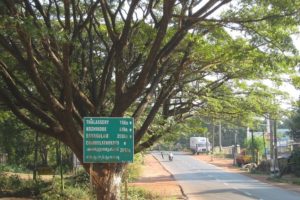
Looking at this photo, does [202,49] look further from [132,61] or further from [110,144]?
[110,144]

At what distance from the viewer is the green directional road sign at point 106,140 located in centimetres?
Answer: 1125

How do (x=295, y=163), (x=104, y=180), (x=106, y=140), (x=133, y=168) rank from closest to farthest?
(x=106, y=140), (x=104, y=180), (x=133, y=168), (x=295, y=163)

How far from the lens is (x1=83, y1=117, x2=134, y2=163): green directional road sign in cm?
1125

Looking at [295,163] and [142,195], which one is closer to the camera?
[142,195]

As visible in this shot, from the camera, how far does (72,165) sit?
1551 inches

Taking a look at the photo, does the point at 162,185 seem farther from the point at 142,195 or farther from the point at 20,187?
the point at 20,187

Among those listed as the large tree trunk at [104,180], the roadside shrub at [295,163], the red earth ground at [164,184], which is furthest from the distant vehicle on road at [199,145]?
the large tree trunk at [104,180]

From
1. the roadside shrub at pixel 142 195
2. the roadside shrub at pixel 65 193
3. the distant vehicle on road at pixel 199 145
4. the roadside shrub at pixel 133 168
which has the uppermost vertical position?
the distant vehicle on road at pixel 199 145

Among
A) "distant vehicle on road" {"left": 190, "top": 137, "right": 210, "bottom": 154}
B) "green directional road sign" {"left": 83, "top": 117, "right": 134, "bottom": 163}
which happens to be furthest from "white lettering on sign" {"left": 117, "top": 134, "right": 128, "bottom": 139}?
"distant vehicle on road" {"left": 190, "top": 137, "right": 210, "bottom": 154}

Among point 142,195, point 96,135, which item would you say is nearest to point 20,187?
point 142,195

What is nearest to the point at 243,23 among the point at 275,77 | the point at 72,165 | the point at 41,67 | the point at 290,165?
the point at 41,67

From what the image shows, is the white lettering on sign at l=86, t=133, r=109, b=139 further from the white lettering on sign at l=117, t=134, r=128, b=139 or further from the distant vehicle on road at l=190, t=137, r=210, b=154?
the distant vehicle on road at l=190, t=137, r=210, b=154

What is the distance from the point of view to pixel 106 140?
1125 centimetres

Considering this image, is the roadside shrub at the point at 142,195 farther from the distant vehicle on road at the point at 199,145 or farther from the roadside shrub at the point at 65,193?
Result: the distant vehicle on road at the point at 199,145
